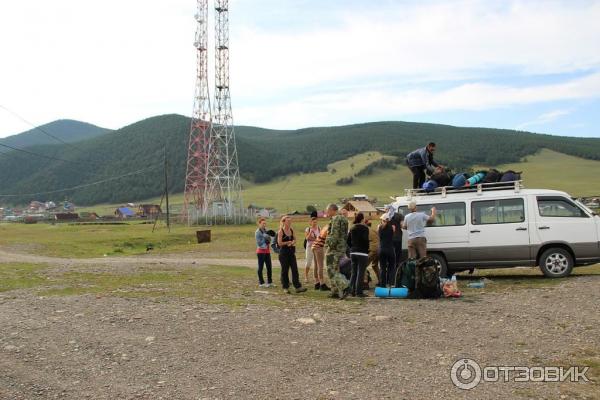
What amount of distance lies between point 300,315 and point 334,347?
207cm

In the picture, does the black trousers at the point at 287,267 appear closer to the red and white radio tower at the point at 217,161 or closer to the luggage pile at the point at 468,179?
the luggage pile at the point at 468,179

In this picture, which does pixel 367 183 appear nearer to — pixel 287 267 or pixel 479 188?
pixel 479 188

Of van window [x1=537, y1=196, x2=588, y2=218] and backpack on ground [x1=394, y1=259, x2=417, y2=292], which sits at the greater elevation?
van window [x1=537, y1=196, x2=588, y2=218]

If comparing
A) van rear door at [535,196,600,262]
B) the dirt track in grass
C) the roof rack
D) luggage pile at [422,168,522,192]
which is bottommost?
the dirt track in grass

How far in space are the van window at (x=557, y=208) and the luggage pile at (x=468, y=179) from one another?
0.90 meters

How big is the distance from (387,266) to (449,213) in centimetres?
249

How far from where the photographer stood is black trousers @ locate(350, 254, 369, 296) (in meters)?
12.2

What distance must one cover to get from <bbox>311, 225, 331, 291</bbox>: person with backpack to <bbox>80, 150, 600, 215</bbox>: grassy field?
115693 mm

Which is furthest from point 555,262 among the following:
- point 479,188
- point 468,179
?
point 468,179

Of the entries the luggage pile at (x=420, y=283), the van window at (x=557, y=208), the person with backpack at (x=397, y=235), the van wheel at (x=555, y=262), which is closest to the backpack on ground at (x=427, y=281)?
the luggage pile at (x=420, y=283)

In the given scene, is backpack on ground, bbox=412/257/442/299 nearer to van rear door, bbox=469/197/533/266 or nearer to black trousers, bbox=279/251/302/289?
van rear door, bbox=469/197/533/266

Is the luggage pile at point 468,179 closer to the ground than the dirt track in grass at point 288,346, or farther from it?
farther from it

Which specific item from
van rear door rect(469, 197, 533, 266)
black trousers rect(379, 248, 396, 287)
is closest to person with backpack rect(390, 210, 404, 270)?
black trousers rect(379, 248, 396, 287)

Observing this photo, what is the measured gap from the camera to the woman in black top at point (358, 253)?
12188 mm
